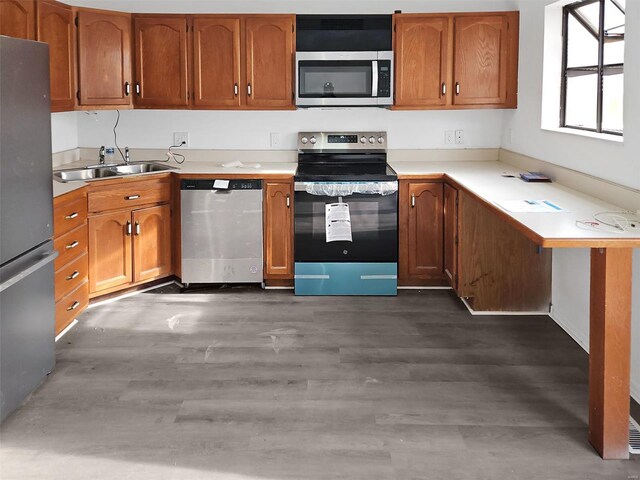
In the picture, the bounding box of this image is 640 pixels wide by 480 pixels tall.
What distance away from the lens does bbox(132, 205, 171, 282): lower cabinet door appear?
482 centimetres

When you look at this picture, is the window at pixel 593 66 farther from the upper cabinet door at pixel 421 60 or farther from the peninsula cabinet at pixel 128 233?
the peninsula cabinet at pixel 128 233

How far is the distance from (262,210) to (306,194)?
1.09 feet

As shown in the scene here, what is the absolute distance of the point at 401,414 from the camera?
9.98 ft

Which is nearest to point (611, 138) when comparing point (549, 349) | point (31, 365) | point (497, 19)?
point (549, 349)

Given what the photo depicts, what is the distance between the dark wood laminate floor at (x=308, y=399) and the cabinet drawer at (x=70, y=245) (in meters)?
0.42

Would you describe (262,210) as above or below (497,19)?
below

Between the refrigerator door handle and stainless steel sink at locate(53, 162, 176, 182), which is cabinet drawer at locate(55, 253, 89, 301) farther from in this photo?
stainless steel sink at locate(53, 162, 176, 182)

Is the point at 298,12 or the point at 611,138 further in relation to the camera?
the point at 298,12

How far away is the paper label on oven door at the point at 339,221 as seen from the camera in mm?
4871

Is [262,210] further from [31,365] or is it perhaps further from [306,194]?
[31,365]

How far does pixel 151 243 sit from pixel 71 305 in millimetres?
907

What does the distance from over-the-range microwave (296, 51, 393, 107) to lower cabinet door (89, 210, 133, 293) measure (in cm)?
150

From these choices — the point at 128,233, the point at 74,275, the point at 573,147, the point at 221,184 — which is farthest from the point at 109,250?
the point at 573,147

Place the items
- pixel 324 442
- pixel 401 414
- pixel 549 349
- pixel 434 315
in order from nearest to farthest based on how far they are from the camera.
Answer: pixel 324 442 → pixel 401 414 → pixel 549 349 → pixel 434 315
